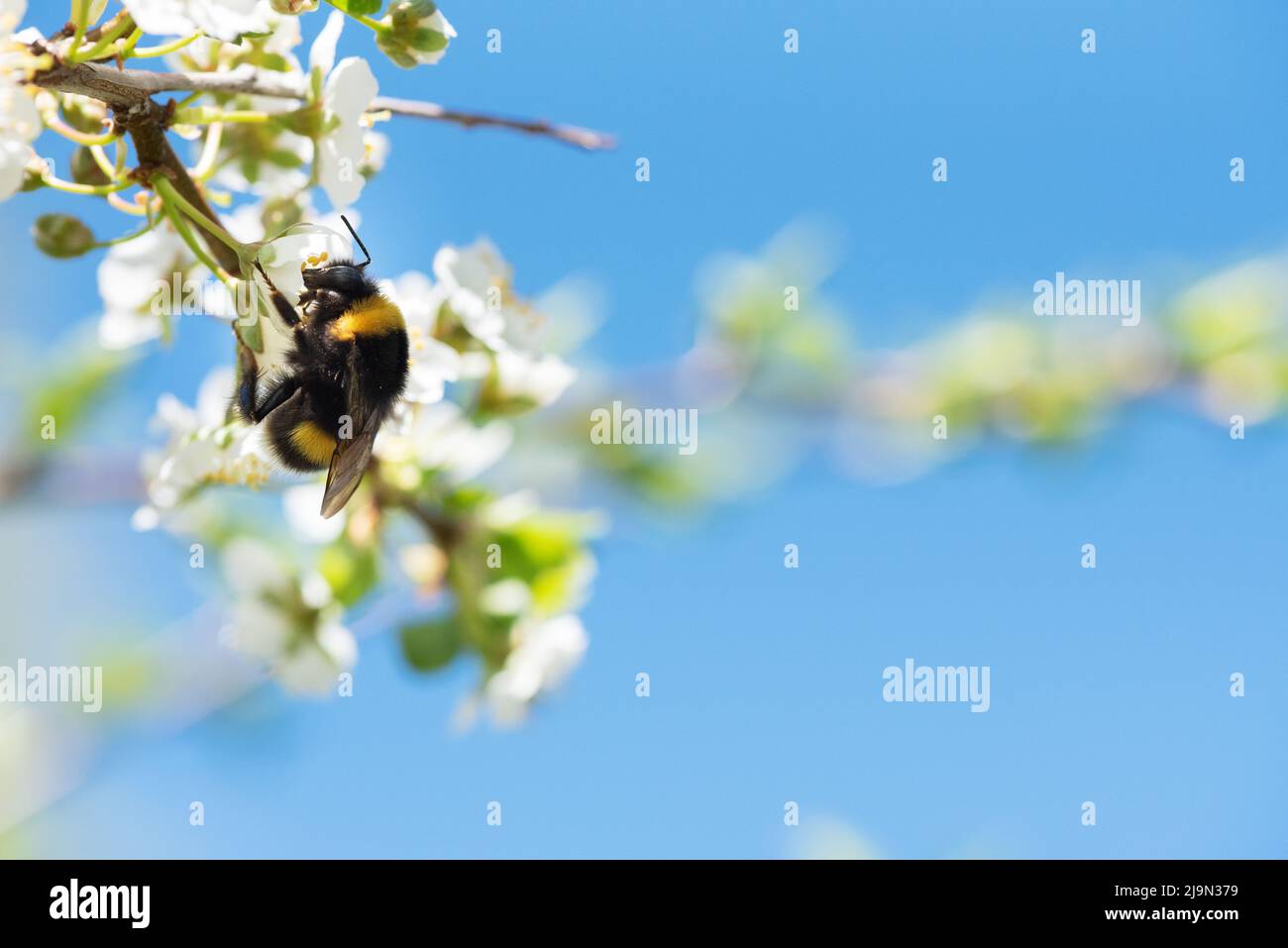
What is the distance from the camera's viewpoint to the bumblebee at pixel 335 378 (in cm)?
110

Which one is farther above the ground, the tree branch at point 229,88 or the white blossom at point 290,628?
the tree branch at point 229,88

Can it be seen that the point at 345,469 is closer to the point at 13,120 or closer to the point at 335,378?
the point at 335,378

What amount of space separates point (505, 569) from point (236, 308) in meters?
0.58

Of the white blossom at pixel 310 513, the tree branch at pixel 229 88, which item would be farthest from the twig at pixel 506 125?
the white blossom at pixel 310 513

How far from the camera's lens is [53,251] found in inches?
46.3

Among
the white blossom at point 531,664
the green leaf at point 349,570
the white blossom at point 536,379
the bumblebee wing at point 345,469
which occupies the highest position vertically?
the white blossom at point 536,379

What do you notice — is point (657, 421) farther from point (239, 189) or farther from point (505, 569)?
point (239, 189)

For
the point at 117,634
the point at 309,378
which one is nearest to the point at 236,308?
the point at 309,378

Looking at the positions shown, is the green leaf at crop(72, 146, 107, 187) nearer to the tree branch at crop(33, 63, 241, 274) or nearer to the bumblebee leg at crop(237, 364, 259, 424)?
the tree branch at crop(33, 63, 241, 274)

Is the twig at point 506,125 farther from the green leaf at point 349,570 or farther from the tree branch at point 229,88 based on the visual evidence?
the green leaf at point 349,570

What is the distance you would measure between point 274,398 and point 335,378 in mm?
61

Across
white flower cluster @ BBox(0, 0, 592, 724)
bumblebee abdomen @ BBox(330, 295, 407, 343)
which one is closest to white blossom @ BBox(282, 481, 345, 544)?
white flower cluster @ BBox(0, 0, 592, 724)

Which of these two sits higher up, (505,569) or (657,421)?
(657,421)

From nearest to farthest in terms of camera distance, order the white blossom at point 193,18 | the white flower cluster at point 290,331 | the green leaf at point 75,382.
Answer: the white blossom at point 193,18, the white flower cluster at point 290,331, the green leaf at point 75,382
